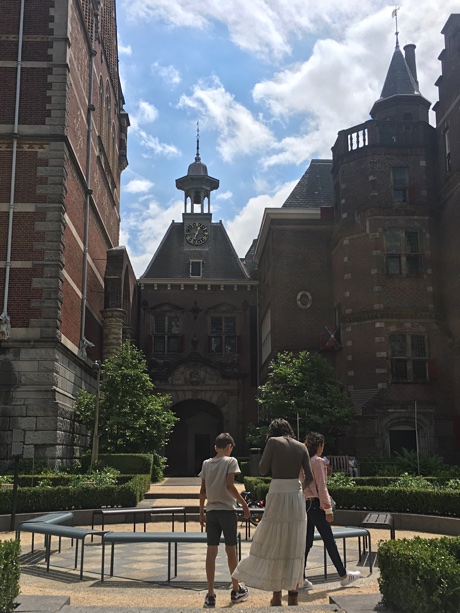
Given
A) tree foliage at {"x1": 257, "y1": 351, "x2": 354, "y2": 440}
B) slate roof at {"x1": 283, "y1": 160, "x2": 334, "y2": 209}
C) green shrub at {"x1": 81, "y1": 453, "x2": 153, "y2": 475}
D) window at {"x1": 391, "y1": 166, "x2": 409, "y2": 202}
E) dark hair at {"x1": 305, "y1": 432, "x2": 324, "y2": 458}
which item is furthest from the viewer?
slate roof at {"x1": 283, "y1": 160, "x2": 334, "y2": 209}

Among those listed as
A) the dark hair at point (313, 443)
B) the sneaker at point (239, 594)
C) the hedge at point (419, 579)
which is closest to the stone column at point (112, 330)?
the dark hair at point (313, 443)

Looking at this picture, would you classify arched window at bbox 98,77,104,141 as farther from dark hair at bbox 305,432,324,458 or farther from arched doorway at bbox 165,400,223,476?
dark hair at bbox 305,432,324,458

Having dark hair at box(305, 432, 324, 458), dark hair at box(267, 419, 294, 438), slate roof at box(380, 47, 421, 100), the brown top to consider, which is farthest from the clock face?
the brown top

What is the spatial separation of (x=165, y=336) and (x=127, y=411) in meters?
16.3

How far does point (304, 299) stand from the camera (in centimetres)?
3569

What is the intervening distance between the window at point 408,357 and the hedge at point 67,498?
1565 centimetres

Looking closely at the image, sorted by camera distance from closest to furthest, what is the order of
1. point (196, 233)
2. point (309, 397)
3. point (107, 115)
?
1. point (309, 397)
2. point (107, 115)
3. point (196, 233)

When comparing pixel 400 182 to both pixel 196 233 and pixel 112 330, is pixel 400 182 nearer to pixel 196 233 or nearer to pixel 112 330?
pixel 112 330

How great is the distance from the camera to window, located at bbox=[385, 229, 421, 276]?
31.0m

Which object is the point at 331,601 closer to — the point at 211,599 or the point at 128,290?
the point at 211,599

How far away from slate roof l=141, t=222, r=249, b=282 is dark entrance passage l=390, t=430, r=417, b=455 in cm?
1737

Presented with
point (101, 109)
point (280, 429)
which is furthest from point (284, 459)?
point (101, 109)

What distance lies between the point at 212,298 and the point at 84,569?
3407 cm

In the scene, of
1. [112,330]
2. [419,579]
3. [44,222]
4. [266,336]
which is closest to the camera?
[419,579]
